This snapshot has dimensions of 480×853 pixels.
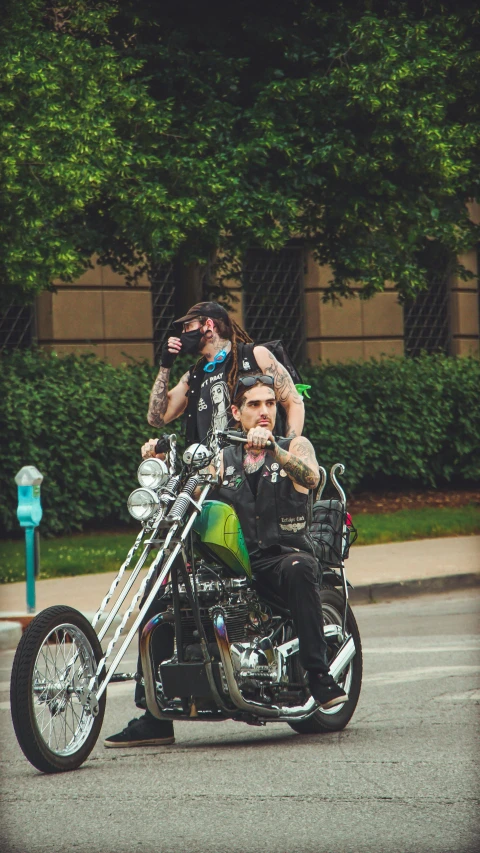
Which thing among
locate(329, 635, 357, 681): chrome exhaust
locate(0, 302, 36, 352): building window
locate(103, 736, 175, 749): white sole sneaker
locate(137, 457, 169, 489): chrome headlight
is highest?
locate(0, 302, 36, 352): building window

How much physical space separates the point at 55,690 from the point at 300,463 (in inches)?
55.0

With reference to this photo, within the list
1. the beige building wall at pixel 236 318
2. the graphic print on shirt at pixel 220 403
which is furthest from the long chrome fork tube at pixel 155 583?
the beige building wall at pixel 236 318

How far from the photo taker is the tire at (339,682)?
6332 mm

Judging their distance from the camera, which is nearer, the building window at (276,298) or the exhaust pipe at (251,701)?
the exhaust pipe at (251,701)

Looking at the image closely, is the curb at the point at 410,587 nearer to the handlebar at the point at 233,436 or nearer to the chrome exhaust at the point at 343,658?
the chrome exhaust at the point at 343,658

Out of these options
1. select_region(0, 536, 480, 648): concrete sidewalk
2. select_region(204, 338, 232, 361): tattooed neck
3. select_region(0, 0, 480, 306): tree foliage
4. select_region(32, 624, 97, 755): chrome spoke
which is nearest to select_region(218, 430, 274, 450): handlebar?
select_region(204, 338, 232, 361): tattooed neck

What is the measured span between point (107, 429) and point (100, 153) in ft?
10.0

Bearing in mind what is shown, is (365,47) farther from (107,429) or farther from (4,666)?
(4,666)

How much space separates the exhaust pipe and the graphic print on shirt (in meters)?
1.05

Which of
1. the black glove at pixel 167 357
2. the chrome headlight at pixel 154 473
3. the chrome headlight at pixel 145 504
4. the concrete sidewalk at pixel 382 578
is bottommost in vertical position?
the concrete sidewalk at pixel 382 578

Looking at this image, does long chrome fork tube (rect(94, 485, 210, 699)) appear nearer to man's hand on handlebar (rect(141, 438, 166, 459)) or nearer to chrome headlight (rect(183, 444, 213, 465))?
chrome headlight (rect(183, 444, 213, 465))

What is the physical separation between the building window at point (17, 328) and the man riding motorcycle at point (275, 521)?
37.7ft

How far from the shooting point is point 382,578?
12062 mm

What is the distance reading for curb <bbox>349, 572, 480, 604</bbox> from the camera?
11.6 meters
